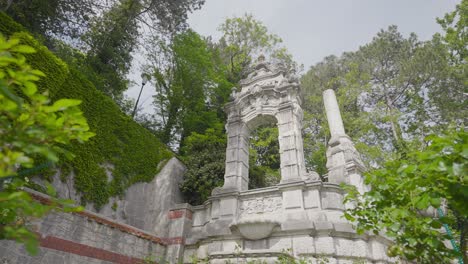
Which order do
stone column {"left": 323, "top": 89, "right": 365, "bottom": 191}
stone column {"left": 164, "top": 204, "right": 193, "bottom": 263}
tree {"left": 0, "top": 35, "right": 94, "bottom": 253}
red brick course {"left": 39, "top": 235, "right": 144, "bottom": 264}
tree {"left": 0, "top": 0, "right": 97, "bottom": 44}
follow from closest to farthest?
tree {"left": 0, "top": 35, "right": 94, "bottom": 253}
red brick course {"left": 39, "top": 235, "right": 144, "bottom": 264}
stone column {"left": 164, "top": 204, "right": 193, "bottom": 263}
stone column {"left": 323, "top": 89, "right": 365, "bottom": 191}
tree {"left": 0, "top": 0, "right": 97, "bottom": 44}

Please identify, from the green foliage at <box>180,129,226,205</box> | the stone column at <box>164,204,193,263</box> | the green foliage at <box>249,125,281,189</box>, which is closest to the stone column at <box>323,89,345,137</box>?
the green foliage at <box>180,129,226,205</box>

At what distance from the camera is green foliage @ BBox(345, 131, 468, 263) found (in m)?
2.15

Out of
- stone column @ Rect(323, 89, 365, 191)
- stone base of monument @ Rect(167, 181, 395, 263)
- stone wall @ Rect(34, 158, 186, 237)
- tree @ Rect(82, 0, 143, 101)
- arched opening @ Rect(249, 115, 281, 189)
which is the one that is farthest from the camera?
tree @ Rect(82, 0, 143, 101)

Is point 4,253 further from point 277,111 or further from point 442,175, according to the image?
point 277,111

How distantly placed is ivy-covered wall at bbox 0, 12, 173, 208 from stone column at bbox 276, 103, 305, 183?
4947mm

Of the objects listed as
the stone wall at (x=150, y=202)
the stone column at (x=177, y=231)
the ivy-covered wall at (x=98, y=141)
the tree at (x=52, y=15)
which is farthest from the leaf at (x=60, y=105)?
the tree at (x=52, y=15)

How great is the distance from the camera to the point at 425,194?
238 centimetres

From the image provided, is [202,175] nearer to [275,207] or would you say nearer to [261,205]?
[261,205]

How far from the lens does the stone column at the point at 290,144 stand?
8441 millimetres

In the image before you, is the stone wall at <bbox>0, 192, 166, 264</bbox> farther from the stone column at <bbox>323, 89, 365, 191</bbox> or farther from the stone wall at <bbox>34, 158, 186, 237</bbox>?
the stone column at <bbox>323, 89, 365, 191</bbox>

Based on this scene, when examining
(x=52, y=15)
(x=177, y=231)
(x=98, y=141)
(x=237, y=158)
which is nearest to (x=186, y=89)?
(x=52, y=15)

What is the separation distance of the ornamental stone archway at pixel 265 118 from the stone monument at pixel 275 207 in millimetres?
29

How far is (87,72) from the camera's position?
44.1 ft

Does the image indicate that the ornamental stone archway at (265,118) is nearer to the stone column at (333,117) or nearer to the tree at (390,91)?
the stone column at (333,117)
